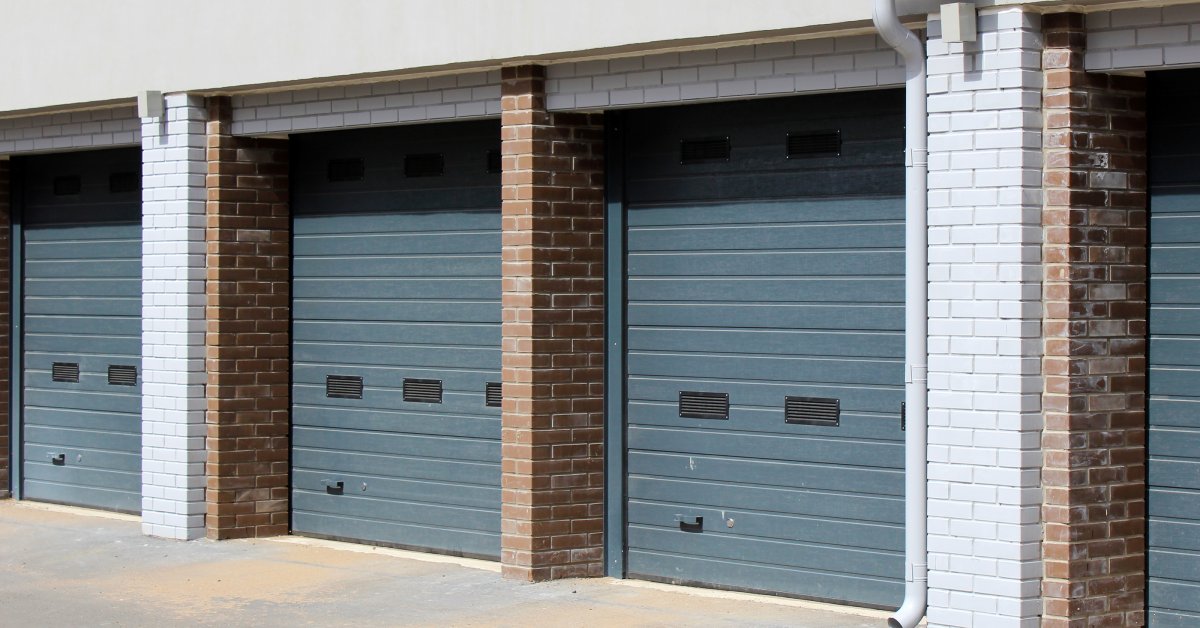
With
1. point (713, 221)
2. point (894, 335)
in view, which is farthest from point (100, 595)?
point (894, 335)

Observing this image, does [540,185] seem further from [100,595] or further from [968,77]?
[100,595]

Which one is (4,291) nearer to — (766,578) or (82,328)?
(82,328)

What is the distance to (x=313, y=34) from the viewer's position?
11383mm

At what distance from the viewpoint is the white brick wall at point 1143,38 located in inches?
301

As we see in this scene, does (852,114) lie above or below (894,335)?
above

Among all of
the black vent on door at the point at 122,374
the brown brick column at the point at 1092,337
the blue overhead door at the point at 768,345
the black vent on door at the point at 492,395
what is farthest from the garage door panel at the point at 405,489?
the brown brick column at the point at 1092,337

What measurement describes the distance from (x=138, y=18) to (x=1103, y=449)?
787 cm

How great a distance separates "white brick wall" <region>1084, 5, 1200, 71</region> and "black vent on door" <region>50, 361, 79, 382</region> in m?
9.22

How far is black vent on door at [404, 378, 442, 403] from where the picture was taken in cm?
1155

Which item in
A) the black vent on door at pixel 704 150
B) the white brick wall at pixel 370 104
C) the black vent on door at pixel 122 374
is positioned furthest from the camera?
the black vent on door at pixel 122 374

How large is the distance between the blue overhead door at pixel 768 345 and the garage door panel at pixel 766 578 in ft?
0.04

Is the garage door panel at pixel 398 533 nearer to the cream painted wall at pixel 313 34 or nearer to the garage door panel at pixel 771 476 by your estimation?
the garage door panel at pixel 771 476

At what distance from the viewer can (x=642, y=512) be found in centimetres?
1045

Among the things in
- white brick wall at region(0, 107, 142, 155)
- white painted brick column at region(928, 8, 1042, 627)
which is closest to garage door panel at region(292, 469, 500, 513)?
white brick wall at region(0, 107, 142, 155)
